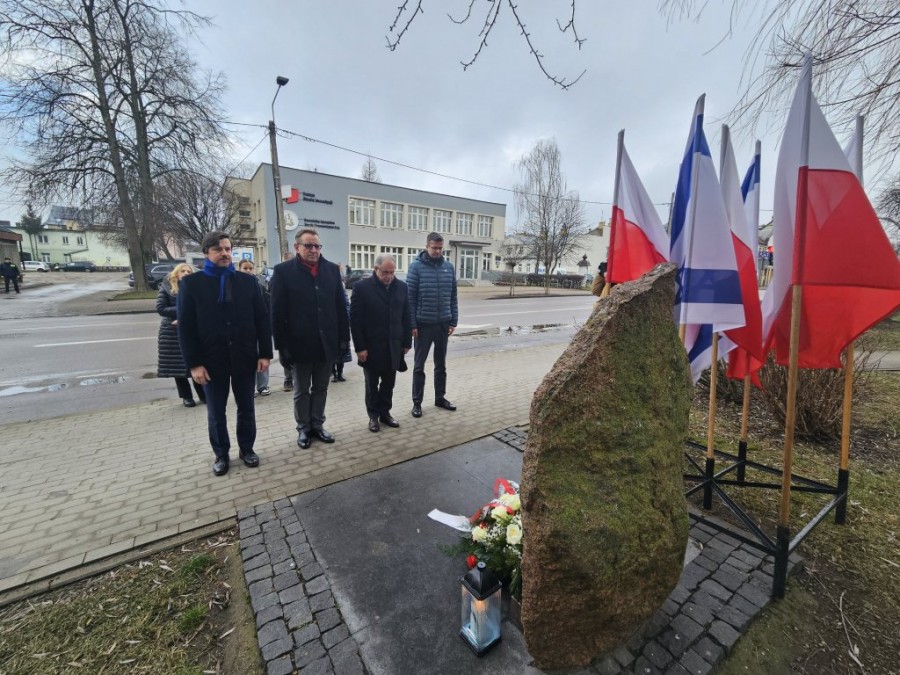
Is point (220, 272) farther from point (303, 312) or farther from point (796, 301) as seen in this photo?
point (796, 301)

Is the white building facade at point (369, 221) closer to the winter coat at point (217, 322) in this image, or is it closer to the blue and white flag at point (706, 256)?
the winter coat at point (217, 322)

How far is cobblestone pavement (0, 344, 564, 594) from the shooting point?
2.79 m

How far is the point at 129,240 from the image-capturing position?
19.3 metres

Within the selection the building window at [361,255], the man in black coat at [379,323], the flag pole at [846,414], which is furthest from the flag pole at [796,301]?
the building window at [361,255]

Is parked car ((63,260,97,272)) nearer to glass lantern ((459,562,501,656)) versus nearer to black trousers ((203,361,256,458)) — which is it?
black trousers ((203,361,256,458))

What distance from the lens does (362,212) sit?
112 ft

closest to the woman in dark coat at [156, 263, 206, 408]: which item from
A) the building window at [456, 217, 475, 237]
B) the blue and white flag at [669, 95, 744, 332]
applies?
the blue and white flag at [669, 95, 744, 332]

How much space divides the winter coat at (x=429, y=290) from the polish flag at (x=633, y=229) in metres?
2.07

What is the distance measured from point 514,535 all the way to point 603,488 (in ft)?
2.17

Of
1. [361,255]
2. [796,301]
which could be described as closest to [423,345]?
[796,301]

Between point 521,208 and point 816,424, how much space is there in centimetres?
2820

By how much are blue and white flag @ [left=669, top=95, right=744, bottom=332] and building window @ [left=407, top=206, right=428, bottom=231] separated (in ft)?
117

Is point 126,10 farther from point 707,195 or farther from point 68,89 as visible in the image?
point 707,195

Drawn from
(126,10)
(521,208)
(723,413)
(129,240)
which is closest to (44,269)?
(129,240)
